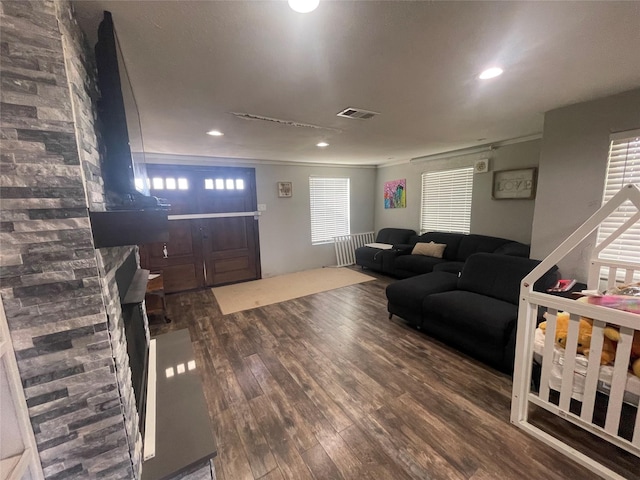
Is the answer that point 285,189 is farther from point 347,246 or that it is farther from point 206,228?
point 347,246

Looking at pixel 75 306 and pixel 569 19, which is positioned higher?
pixel 569 19

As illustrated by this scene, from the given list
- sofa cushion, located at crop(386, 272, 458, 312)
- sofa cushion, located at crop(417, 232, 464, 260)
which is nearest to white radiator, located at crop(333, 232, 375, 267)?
sofa cushion, located at crop(417, 232, 464, 260)

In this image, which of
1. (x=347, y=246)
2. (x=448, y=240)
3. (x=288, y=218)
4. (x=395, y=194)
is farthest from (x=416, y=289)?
(x=395, y=194)

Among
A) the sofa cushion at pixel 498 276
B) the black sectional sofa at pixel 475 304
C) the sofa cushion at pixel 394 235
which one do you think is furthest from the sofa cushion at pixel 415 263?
the sofa cushion at pixel 498 276

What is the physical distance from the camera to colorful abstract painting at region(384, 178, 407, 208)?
573cm

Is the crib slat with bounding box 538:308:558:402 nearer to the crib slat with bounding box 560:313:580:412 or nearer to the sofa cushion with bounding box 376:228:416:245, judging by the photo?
the crib slat with bounding box 560:313:580:412

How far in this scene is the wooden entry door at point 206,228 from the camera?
4.25m

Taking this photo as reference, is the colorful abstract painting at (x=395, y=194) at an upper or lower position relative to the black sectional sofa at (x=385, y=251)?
upper

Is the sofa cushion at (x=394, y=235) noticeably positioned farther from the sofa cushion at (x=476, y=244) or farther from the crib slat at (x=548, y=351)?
the crib slat at (x=548, y=351)

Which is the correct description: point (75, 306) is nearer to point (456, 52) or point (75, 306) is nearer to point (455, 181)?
point (456, 52)

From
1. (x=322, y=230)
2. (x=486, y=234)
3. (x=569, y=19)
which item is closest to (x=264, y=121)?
(x=569, y=19)

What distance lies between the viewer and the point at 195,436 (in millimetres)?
1275

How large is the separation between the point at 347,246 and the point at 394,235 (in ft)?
3.70

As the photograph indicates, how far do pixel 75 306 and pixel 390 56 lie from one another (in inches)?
71.6
